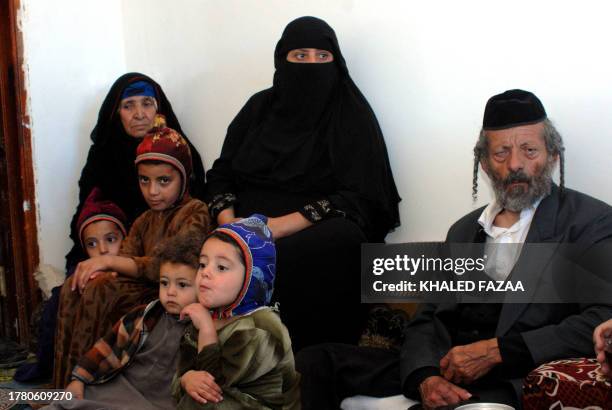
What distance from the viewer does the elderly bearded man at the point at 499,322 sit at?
2.55m

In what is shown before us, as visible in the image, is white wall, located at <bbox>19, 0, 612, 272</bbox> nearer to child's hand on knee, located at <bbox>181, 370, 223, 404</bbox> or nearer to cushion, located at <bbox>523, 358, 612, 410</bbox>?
cushion, located at <bbox>523, 358, 612, 410</bbox>

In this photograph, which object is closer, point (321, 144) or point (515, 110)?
point (515, 110)

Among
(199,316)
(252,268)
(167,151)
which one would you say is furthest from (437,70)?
(199,316)

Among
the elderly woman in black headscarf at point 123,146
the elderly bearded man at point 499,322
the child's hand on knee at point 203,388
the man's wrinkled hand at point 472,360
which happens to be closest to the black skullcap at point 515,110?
the elderly bearded man at point 499,322

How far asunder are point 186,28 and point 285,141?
142 cm

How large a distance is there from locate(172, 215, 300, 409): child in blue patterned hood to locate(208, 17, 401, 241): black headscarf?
92cm

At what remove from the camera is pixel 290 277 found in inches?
129

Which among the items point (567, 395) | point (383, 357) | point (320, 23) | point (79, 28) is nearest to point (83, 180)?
point (79, 28)

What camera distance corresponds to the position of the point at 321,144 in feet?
12.2

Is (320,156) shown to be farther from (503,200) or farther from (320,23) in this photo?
(503,200)

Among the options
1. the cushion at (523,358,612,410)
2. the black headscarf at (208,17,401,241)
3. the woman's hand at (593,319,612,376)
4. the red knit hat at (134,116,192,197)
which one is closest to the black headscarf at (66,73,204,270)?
the red knit hat at (134,116,192,197)

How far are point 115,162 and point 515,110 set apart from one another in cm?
243

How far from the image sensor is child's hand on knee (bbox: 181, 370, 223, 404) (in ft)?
7.95

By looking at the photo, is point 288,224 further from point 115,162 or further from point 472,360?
point 115,162
